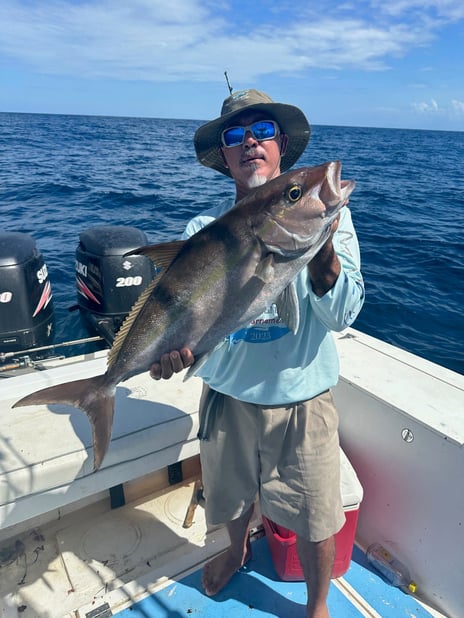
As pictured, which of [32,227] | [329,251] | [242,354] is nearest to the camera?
[329,251]

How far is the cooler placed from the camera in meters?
2.81

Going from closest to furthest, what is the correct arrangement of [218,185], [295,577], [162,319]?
[162,319] → [295,577] → [218,185]

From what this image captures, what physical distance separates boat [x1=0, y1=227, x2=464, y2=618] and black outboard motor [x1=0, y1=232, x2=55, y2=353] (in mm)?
1256

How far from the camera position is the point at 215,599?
2.83 m

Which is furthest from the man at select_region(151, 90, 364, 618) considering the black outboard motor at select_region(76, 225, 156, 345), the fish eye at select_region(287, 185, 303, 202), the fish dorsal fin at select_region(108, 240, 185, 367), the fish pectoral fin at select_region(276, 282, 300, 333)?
the black outboard motor at select_region(76, 225, 156, 345)

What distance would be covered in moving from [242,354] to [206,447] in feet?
2.21

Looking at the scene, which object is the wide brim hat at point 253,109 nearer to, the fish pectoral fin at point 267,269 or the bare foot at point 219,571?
the fish pectoral fin at point 267,269

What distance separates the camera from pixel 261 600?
2836mm

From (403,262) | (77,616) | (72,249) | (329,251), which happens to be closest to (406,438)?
(329,251)

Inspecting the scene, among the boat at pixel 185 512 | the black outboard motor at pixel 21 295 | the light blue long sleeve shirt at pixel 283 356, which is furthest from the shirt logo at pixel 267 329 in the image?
the black outboard motor at pixel 21 295

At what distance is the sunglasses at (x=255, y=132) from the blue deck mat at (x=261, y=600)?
9.26ft

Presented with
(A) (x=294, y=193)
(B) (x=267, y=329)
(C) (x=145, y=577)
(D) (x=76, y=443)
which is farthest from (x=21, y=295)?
(A) (x=294, y=193)

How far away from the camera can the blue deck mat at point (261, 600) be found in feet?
8.98

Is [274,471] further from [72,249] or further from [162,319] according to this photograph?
[72,249]
